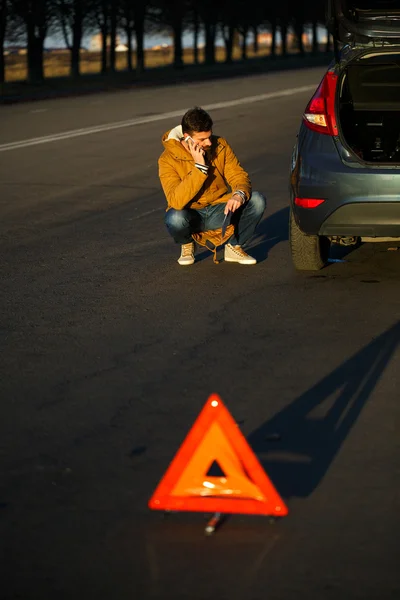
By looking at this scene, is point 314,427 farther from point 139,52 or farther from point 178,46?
point 178,46

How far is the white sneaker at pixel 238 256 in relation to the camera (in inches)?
393

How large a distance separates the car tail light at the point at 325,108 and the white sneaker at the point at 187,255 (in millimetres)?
1480

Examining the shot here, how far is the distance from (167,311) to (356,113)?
2.84 m

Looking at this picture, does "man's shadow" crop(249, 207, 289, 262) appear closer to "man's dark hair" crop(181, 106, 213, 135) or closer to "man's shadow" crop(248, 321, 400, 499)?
"man's dark hair" crop(181, 106, 213, 135)

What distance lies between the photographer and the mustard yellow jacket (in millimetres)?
9462

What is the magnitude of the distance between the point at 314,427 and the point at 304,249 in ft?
12.1

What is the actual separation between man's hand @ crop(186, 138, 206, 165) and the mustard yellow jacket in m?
0.08

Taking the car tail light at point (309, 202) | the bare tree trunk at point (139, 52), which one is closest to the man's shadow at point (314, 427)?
the car tail light at point (309, 202)

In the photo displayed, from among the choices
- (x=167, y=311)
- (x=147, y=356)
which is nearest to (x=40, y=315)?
(x=167, y=311)

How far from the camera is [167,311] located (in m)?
8.46

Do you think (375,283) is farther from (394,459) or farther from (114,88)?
(114,88)

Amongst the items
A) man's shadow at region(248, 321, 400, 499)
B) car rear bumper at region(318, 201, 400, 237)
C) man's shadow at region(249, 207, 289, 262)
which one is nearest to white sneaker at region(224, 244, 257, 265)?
man's shadow at region(249, 207, 289, 262)

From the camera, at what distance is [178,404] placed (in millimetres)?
6289

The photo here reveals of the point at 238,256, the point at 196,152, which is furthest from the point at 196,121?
the point at 238,256
